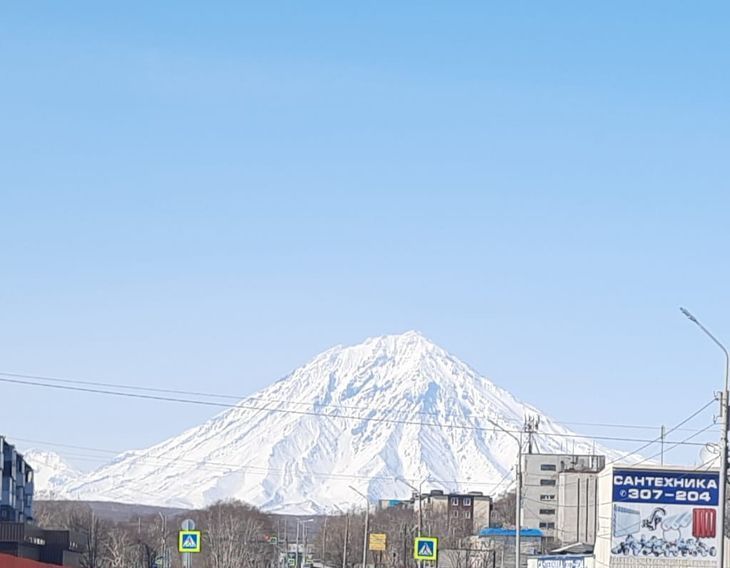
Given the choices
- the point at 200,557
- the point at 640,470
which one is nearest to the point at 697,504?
the point at 640,470

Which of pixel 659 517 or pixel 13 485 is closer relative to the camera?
pixel 659 517

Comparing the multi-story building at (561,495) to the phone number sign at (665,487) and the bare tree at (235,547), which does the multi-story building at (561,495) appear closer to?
the bare tree at (235,547)

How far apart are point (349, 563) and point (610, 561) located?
8980 centimetres

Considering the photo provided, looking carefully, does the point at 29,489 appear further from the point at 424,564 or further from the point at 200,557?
the point at 424,564

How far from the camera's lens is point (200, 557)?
189 m

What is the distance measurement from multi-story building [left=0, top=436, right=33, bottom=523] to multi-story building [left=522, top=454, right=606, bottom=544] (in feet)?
165

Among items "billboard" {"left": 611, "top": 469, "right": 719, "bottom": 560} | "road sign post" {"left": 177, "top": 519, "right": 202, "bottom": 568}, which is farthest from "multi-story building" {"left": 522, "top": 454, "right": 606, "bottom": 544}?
"road sign post" {"left": 177, "top": 519, "right": 202, "bottom": 568}

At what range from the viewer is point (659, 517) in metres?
86.2

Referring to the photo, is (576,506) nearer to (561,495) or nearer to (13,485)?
(561,495)

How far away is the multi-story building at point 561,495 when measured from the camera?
15400 cm

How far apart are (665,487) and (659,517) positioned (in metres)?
1.70

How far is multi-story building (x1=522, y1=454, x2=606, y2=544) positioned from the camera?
154000 mm

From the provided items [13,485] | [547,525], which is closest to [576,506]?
[547,525]

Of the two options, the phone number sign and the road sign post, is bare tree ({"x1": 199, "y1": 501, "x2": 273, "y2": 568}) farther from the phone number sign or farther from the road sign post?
the road sign post
